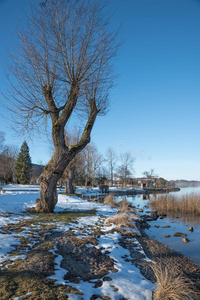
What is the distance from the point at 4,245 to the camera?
13.4 ft

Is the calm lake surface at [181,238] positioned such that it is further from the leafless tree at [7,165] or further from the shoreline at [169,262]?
the leafless tree at [7,165]

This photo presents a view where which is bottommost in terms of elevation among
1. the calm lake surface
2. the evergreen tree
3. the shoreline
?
the calm lake surface

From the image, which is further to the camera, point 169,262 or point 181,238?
point 181,238

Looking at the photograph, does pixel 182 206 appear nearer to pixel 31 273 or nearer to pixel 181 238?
pixel 181 238

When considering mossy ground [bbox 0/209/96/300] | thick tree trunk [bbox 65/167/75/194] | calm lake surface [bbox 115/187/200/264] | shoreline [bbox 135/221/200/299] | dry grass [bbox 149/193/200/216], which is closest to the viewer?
mossy ground [bbox 0/209/96/300]

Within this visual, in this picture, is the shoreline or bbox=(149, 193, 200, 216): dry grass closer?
the shoreline

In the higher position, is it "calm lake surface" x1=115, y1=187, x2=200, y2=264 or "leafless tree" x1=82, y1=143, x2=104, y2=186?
"leafless tree" x1=82, y1=143, x2=104, y2=186

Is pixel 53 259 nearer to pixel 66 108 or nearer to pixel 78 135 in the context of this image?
pixel 66 108

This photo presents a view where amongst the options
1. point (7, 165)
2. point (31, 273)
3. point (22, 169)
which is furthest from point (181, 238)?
point (7, 165)

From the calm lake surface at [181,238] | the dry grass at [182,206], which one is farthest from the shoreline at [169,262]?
the dry grass at [182,206]

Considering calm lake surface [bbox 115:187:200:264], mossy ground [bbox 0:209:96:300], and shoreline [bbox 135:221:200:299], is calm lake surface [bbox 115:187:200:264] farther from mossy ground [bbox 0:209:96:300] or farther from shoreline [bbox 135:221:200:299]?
Result: mossy ground [bbox 0:209:96:300]

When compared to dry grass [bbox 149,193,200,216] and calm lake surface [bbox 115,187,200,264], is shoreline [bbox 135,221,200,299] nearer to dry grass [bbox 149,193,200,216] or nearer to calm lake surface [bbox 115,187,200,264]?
calm lake surface [bbox 115,187,200,264]

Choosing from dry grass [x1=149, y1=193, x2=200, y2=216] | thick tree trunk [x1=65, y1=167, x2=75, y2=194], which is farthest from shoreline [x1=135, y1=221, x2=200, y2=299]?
thick tree trunk [x1=65, y1=167, x2=75, y2=194]

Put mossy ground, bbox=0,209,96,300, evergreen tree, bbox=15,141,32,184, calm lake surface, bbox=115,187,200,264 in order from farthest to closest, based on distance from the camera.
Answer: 1. evergreen tree, bbox=15,141,32,184
2. calm lake surface, bbox=115,187,200,264
3. mossy ground, bbox=0,209,96,300
